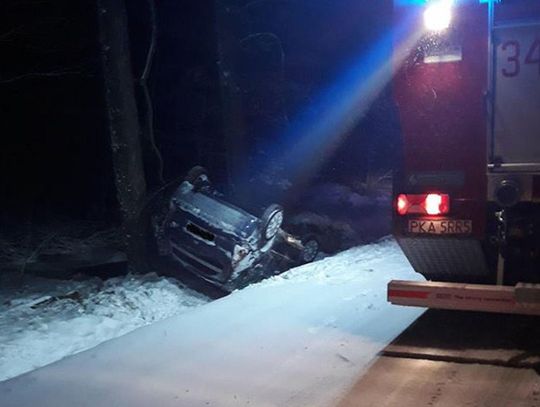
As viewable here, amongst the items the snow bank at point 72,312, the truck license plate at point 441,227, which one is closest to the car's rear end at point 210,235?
the snow bank at point 72,312

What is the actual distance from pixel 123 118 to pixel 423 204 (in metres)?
5.80

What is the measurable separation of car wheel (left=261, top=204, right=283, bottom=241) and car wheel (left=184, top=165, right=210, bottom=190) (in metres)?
1.15

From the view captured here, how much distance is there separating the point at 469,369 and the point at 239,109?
9.37 m

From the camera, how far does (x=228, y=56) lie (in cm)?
1310

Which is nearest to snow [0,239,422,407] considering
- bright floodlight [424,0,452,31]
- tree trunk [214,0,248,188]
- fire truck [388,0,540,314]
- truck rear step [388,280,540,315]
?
truck rear step [388,280,540,315]

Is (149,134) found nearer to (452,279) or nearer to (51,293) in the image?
(51,293)

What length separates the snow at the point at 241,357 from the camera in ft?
15.0

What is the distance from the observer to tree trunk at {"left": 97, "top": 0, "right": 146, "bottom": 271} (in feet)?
30.7

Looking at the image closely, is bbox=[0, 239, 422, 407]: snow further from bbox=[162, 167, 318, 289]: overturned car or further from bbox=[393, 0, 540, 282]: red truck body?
bbox=[393, 0, 540, 282]: red truck body

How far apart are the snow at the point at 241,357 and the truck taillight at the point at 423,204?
4.21 ft

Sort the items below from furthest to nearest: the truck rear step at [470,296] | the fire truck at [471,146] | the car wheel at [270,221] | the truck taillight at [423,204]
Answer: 1. the car wheel at [270,221]
2. the truck taillight at [423,204]
3. the fire truck at [471,146]
4. the truck rear step at [470,296]

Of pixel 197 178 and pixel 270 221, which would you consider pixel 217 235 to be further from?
pixel 197 178

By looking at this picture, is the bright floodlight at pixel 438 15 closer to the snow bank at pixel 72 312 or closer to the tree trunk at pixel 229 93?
the snow bank at pixel 72 312

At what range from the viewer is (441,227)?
504cm
